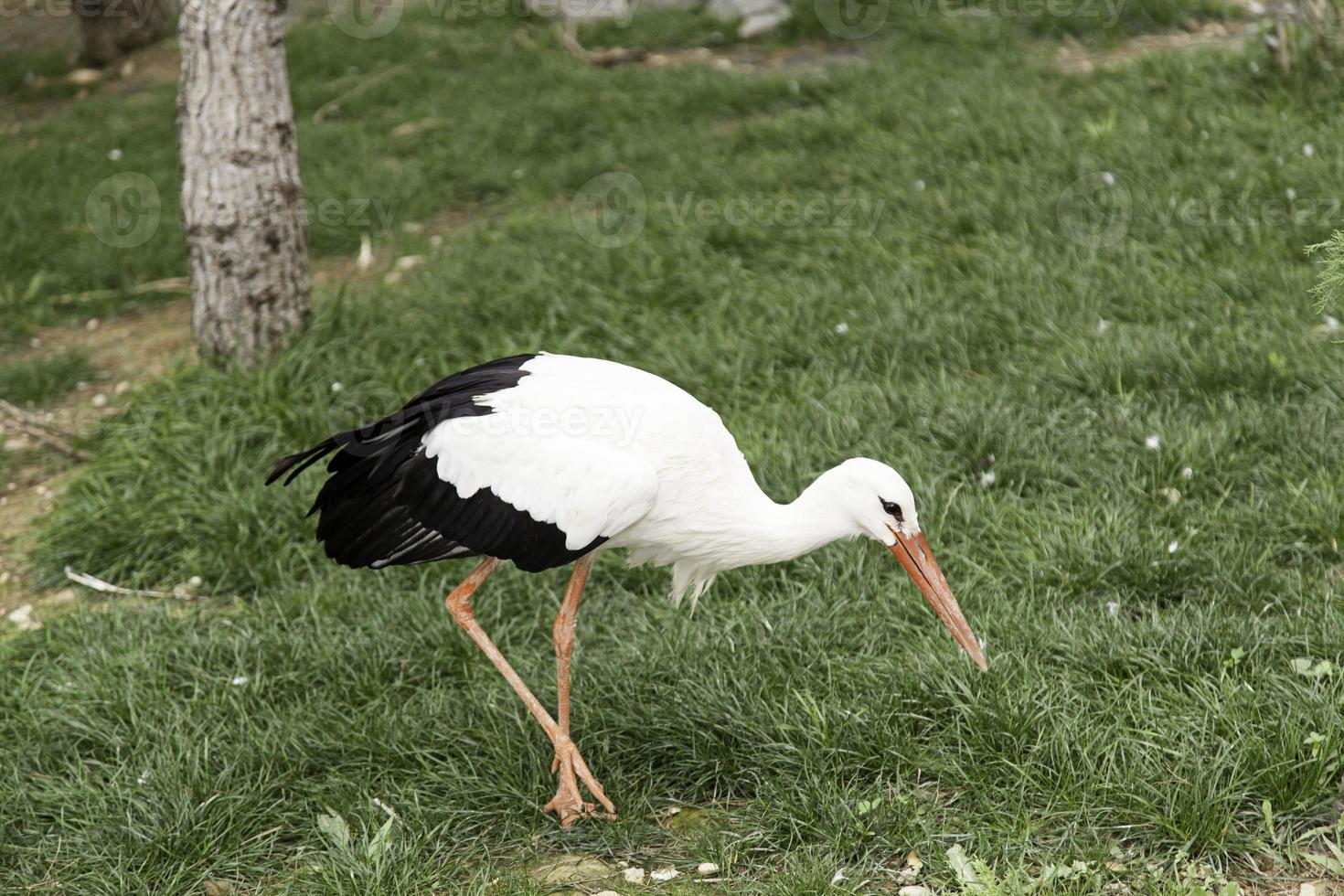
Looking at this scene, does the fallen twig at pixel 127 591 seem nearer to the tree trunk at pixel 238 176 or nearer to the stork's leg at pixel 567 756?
the tree trunk at pixel 238 176

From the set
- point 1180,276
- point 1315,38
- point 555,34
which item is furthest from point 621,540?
point 555,34

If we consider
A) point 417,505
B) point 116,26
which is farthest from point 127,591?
point 116,26

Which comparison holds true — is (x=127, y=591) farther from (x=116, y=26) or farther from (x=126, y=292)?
(x=116, y=26)

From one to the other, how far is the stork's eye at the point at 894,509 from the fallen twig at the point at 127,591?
242cm

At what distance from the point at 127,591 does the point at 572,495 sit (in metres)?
2.03

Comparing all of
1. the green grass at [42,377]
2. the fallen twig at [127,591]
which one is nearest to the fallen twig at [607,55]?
the green grass at [42,377]

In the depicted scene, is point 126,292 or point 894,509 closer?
point 894,509

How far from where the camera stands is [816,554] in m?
3.95

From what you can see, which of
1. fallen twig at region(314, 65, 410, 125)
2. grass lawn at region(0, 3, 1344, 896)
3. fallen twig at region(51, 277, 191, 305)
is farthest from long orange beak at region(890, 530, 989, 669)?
fallen twig at region(314, 65, 410, 125)

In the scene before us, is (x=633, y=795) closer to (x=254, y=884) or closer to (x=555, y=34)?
(x=254, y=884)

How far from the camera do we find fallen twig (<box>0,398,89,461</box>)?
4.81 m

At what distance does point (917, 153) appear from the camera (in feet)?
21.2

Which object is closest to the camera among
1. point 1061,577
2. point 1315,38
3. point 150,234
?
point 1061,577

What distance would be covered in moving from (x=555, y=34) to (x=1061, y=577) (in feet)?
23.0
